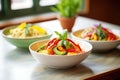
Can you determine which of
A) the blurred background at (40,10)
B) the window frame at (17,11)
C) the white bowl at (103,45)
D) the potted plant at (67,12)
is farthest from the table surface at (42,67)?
the window frame at (17,11)

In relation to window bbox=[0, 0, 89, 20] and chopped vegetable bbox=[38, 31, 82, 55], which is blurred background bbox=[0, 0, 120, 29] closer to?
window bbox=[0, 0, 89, 20]

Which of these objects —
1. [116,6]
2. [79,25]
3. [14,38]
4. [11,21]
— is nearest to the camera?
[14,38]

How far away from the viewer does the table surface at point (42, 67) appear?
111 cm

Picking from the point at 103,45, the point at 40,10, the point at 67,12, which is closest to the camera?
the point at 103,45

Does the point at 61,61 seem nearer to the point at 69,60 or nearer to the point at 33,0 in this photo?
the point at 69,60

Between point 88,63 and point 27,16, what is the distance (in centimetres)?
164

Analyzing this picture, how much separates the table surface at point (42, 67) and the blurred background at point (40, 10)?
1.11 m

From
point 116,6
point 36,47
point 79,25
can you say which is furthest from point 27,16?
point 36,47

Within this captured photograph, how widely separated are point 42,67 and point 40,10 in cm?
179

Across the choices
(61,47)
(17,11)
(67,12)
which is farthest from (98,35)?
(17,11)

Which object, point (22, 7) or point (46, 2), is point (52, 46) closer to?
point (22, 7)

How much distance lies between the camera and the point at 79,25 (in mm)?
2049

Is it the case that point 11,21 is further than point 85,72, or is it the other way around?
point 11,21

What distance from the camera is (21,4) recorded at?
9.21ft
